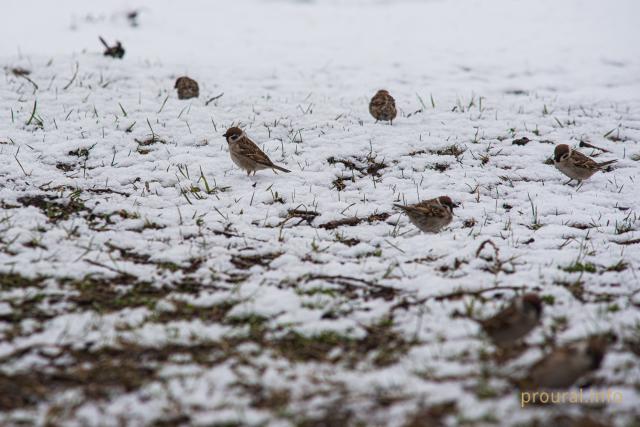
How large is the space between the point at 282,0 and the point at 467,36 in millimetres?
6888

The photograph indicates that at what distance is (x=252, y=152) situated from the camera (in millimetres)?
6695

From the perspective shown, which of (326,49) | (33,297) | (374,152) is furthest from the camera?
(326,49)

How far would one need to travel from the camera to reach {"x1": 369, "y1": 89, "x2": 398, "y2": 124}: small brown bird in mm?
8289

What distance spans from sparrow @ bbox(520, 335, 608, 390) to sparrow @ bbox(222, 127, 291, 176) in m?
4.06

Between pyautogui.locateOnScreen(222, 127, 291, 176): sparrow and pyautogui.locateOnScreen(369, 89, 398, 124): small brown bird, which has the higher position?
pyautogui.locateOnScreen(369, 89, 398, 124): small brown bird

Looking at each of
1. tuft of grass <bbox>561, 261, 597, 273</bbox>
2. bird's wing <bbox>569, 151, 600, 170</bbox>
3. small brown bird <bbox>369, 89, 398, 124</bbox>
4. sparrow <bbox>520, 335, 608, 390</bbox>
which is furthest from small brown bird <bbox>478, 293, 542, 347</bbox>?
small brown bird <bbox>369, 89, 398, 124</bbox>

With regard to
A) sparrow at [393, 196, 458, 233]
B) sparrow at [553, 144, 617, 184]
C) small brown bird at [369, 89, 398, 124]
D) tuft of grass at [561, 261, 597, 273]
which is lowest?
tuft of grass at [561, 261, 597, 273]

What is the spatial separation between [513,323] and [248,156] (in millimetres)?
3805

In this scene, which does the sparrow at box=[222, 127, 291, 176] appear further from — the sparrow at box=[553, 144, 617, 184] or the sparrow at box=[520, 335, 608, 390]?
the sparrow at box=[520, 335, 608, 390]

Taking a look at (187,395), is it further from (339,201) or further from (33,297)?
(339,201)

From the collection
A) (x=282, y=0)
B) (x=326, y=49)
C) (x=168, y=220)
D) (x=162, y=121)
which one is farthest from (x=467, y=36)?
(x=168, y=220)

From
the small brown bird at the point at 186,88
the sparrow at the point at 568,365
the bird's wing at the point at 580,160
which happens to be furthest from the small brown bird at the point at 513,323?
the small brown bird at the point at 186,88

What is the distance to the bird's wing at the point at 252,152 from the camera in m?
6.70

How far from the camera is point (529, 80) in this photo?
11.2 m
